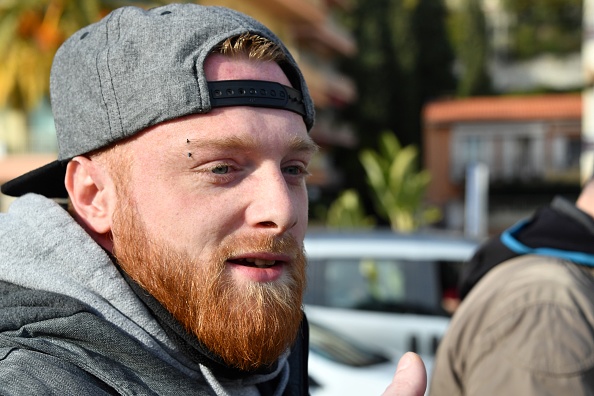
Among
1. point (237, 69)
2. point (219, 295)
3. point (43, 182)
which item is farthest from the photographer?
point (43, 182)

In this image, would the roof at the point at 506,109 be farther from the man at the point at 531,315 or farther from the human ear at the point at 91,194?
the human ear at the point at 91,194

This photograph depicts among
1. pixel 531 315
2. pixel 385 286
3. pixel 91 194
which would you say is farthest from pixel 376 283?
pixel 91 194

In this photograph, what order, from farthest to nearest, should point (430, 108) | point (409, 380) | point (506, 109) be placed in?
point (506, 109), point (430, 108), point (409, 380)

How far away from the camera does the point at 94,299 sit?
1.59 meters

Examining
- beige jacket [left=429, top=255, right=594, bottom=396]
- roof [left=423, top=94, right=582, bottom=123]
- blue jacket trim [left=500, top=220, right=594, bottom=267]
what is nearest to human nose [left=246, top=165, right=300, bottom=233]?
beige jacket [left=429, top=255, right=594, bottom=396]

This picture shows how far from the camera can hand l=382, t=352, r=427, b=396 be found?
1.42 metres

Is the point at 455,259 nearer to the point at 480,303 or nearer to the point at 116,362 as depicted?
the point at 480,303

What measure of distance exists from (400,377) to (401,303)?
6.51 metres

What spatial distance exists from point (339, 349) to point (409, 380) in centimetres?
467

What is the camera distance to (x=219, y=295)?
5.34 feet

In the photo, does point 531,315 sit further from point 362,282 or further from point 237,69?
point 362,282

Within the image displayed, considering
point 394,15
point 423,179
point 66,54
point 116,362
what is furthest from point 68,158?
point 394,15

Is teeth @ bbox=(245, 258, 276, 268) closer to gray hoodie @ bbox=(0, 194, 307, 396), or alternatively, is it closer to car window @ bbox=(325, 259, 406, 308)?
gray hoodie @ bbox=(0, 194, 307, 396)

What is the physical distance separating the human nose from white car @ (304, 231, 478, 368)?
609cm
